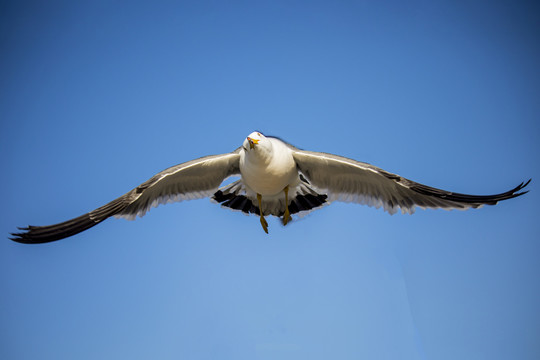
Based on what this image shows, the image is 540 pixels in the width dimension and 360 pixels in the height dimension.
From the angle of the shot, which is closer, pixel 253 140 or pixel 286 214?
pixel 253 140

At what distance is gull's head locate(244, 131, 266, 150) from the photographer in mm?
3373

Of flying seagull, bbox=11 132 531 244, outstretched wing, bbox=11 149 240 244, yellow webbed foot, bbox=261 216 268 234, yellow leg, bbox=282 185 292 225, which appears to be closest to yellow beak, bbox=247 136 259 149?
flying seagull, bbox=11 132 531 244

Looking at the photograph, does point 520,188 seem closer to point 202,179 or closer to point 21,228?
point 202,179

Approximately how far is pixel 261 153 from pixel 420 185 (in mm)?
1300

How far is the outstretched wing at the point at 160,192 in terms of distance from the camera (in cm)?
325

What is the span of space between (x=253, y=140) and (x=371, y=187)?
1169 mm

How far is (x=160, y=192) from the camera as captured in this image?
3.96 meters

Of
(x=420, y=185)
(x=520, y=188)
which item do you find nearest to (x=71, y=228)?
(x=420, y=185)

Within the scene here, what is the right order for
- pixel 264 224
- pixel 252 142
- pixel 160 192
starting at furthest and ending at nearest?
pixel 264 224 < pixel 160 192 < pixel 252 142

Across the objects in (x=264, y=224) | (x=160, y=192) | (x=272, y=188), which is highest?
(x=160, y=192)

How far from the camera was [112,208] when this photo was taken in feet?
11.8

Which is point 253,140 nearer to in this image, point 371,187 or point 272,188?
point 272,188

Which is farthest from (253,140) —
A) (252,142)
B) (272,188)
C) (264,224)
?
(264,224)

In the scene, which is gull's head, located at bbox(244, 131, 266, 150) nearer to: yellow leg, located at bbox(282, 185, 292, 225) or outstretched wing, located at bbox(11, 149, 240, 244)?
outstretched wing, located at bbox(11, 149, 240, 244)
